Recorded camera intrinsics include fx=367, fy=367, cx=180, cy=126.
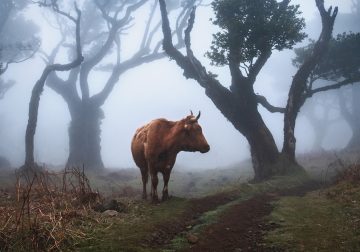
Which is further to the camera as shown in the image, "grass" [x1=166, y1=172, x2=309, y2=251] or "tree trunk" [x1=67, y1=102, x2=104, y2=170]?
"tree trunk" [x1=67, y1=102, x2=104, y2=170]

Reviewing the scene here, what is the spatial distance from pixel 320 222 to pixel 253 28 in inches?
520

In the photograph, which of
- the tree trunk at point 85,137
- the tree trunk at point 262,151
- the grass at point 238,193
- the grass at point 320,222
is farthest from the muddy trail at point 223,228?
the tree trunk at point 85,137

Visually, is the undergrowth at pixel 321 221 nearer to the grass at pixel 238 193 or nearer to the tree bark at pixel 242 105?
the grass at pixel 238 193

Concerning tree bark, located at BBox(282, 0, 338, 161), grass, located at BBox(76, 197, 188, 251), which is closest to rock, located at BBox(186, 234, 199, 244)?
grass, located at BBox(76, 197, 188, 251)

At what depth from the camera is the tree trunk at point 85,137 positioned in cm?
3148

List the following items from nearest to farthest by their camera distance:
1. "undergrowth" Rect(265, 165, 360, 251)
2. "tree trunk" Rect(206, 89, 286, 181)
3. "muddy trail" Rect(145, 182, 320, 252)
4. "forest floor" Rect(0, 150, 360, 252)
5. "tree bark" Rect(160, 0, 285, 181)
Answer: "forest floor" Rect(0, 150, 360, 252) → "undergrowth" Rect(265, 165, 360, 251) → "muddy trail" Rect(145, 182, 320, 252) → "tree trunk" Rect(206, 89, 286, 181) → "tree bark" Rect(160, 0, 285, 181)

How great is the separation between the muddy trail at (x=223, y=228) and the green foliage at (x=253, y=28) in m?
10.5

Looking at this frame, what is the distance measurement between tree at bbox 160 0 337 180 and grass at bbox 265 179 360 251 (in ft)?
24.6

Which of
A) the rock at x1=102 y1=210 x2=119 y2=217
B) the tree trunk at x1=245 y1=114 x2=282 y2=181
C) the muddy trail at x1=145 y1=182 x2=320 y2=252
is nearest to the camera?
the muddy trail at x1=145 y1=182 x2=320 y2=252

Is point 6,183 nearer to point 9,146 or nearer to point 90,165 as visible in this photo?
→ point 90,165

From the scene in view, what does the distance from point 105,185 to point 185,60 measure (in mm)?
9243

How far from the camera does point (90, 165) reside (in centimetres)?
3155

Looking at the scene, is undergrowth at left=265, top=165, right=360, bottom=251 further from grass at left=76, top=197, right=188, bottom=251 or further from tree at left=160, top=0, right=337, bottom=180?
tree at left=160, top=0, right=337, bottom=180

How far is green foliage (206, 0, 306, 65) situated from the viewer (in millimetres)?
19141
